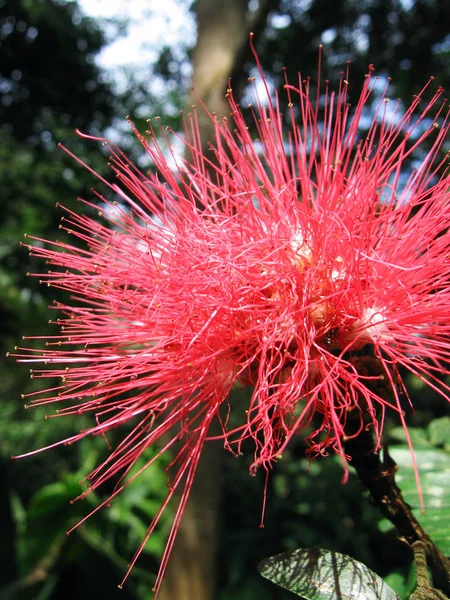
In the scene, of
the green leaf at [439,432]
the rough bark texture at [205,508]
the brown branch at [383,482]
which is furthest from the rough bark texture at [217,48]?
the brown branch at [383,482]

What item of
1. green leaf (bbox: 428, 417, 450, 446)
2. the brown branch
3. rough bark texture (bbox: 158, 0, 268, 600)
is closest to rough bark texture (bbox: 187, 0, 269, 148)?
rough bark texture (bbox: 158, 0, 268, 600)

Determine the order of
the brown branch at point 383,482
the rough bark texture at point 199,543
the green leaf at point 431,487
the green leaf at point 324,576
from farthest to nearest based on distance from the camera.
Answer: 1. the rough bark texture at point 199,543
2. the green leaf at point 431,487
3. the brown branch at point 383,482
4. the green leaf at point 324,576

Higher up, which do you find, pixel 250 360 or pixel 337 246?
pixel 337 246

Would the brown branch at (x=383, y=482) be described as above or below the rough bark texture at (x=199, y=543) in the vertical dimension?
above

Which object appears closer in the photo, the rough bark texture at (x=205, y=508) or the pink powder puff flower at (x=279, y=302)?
the pink powder puff flower at (x=279, y=302)

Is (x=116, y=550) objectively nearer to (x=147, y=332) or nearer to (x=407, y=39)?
(x=147, y=332)

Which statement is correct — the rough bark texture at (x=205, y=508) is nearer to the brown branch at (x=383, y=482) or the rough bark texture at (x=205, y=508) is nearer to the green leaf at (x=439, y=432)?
the green leaf at (x=439, y=432)

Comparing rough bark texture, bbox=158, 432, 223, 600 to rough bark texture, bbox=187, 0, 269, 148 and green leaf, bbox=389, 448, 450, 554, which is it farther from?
rough bark texture, bbox=187, 0, 269, 148

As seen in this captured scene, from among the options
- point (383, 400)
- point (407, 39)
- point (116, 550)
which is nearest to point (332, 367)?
point (383, 400)
